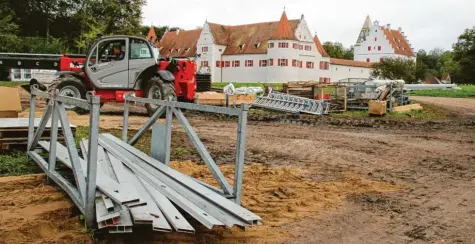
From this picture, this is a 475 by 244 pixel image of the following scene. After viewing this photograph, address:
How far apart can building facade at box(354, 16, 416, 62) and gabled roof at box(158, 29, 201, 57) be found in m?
38.2

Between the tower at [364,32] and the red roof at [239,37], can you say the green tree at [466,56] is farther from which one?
the red roof at [239,37]

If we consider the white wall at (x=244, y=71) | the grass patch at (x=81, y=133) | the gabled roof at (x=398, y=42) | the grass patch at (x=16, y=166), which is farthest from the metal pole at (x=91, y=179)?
the gabled roof at (x=398, y=42)

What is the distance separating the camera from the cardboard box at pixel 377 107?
66.0 feet

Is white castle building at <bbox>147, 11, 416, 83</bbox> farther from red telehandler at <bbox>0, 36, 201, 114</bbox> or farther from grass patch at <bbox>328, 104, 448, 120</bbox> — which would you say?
red telehandler at <bbox>0, 36, 201, 114</bbox>

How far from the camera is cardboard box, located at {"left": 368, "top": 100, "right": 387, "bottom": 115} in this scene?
20.1 metres

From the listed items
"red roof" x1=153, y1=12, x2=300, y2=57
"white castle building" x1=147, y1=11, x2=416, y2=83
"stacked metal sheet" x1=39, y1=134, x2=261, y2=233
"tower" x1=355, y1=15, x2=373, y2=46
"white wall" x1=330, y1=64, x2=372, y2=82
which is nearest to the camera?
"stacked metal sheet" x1=39, y1=134, x2=261, y2=233

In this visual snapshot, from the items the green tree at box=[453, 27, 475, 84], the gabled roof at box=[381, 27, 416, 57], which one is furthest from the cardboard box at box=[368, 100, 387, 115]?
the gabled roof at box=[381, 27, 416, 57]

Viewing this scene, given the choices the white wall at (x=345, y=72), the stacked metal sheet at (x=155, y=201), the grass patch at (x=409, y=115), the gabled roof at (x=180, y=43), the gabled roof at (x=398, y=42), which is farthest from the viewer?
the gabled roof at (x=398, y=42)

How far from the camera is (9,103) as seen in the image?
11.2 meters

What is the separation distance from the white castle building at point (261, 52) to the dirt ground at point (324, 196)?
51.1 meters

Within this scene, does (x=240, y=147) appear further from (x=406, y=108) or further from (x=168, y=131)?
(x=406, y=108)

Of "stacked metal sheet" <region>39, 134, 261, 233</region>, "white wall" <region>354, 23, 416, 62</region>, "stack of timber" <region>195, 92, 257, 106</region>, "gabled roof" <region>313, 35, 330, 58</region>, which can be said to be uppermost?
"white wall" <region>354, 23, 416, 62</region>

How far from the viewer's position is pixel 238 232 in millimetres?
4949

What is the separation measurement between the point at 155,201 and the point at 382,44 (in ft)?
314
